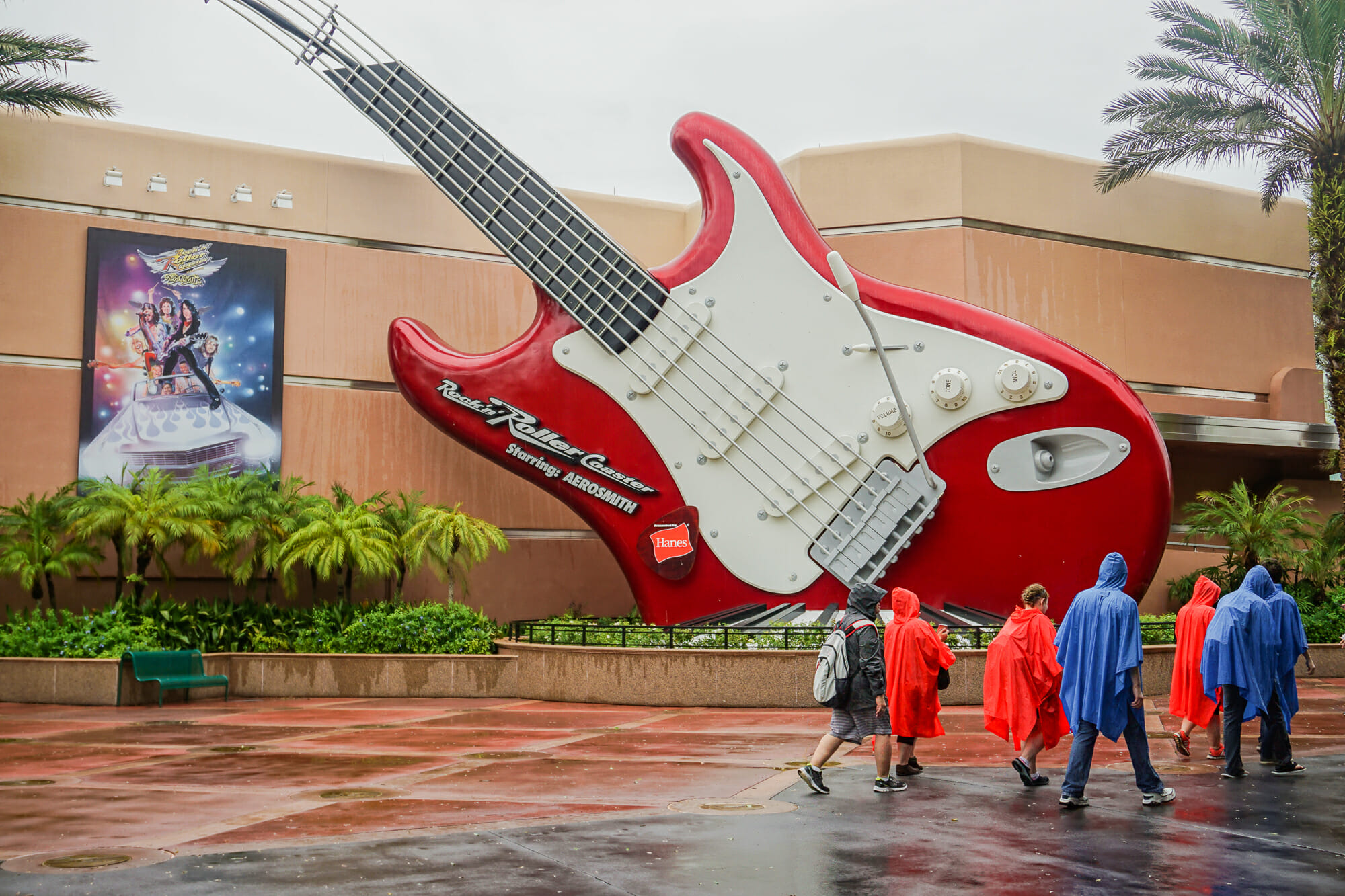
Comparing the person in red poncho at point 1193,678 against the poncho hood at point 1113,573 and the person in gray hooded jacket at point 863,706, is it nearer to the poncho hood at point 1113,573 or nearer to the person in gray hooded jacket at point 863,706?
the poncho hood at point 1113,573

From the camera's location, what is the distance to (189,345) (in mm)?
21141

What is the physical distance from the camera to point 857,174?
23.0m

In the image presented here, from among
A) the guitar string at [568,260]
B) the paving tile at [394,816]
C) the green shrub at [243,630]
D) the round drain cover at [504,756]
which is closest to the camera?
the paving tile at [394,816]

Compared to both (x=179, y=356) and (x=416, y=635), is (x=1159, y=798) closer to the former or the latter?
(x=416, y=635)

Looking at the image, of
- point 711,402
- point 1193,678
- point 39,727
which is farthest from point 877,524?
point 39,727

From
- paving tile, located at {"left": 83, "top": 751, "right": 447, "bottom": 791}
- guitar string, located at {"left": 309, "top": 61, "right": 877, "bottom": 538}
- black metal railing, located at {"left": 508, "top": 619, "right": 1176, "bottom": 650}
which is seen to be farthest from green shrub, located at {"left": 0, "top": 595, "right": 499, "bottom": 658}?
paving tile, located at {"left": 83, "top": 751, "right": 447, "bottom": 791}

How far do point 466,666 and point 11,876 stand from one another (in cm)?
1148

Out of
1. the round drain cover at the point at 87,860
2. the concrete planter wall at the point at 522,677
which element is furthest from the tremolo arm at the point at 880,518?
the round drain cover at the point at 87,860

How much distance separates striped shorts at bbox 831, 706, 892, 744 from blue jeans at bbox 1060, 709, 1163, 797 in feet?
4.22

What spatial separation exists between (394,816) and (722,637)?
29.8ft

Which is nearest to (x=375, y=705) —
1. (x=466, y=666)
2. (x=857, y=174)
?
(x=466, y=666)

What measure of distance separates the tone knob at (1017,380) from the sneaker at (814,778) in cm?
947

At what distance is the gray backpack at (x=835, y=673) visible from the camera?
866cm

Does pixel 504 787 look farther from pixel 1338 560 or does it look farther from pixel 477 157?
pixel 1338 560
